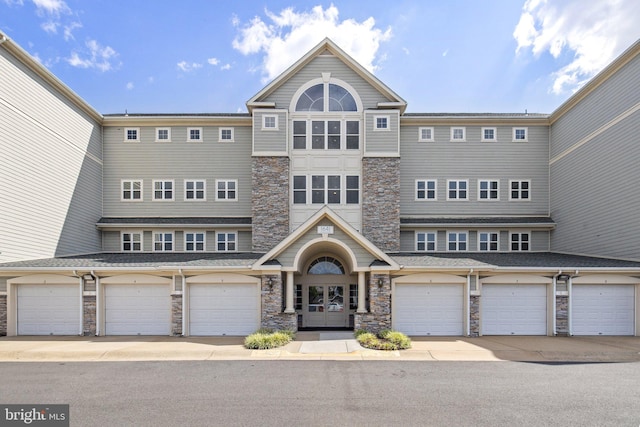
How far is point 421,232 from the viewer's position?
20812mm

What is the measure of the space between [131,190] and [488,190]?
21422mm

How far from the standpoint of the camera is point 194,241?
20.7 metres

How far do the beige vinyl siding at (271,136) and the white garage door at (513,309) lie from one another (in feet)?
40.7

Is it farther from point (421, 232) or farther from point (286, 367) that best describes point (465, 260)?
point (286, 367)

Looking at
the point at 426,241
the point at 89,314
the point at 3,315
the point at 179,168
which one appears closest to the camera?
the point at 3,315

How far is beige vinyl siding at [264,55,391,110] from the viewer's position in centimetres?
1955

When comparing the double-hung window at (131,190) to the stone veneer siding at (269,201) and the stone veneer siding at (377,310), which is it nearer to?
the stone veneer siding at (269,201)

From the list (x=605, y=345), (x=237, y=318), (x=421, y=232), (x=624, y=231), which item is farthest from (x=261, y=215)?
(x=624, y=231)

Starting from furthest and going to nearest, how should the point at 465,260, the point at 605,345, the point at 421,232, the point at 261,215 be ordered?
the point at 421,232 → the point at 261,215 → the point at 465,260 → the point at 605,345

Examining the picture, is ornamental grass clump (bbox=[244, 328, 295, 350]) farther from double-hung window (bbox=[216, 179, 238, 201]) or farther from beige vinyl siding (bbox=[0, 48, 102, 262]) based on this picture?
beige vinyl siding (bbox=[0, 48, 102, 262])

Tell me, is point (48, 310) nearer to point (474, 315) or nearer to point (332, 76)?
point (332, 76)

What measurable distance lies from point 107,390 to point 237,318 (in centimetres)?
695

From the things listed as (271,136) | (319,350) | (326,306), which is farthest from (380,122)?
(319,350)

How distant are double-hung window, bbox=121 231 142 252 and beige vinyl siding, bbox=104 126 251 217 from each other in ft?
3.90
